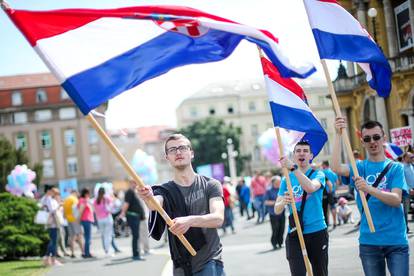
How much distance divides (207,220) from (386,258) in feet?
5.77

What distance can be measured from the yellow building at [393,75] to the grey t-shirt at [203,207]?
34.9m

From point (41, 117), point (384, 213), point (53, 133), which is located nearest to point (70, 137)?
point (53, 133)

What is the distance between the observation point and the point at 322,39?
666 cm

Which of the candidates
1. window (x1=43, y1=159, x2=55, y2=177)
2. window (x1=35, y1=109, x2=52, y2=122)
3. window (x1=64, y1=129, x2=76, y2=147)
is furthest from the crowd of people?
window (x1=43, y1=159, x2=55, y2=177)

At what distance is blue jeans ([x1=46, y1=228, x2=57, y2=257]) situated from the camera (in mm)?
16734

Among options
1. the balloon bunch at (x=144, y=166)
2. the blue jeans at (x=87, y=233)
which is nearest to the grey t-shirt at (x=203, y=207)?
the blue jeans at (x=87, y=233)

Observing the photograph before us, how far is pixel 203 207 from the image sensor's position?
542cm

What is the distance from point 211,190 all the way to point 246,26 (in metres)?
1.46

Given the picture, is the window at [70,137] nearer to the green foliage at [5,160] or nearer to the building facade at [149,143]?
the green foliage at [5,160]

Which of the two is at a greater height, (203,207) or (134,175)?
(134,175)

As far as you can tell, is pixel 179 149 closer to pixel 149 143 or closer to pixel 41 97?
pixel 41 97

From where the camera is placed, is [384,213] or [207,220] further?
[384,213]

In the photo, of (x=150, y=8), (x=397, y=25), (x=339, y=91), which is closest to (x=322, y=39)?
(x=150, y=8)

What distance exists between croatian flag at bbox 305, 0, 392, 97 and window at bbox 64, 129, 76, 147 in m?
81.2
